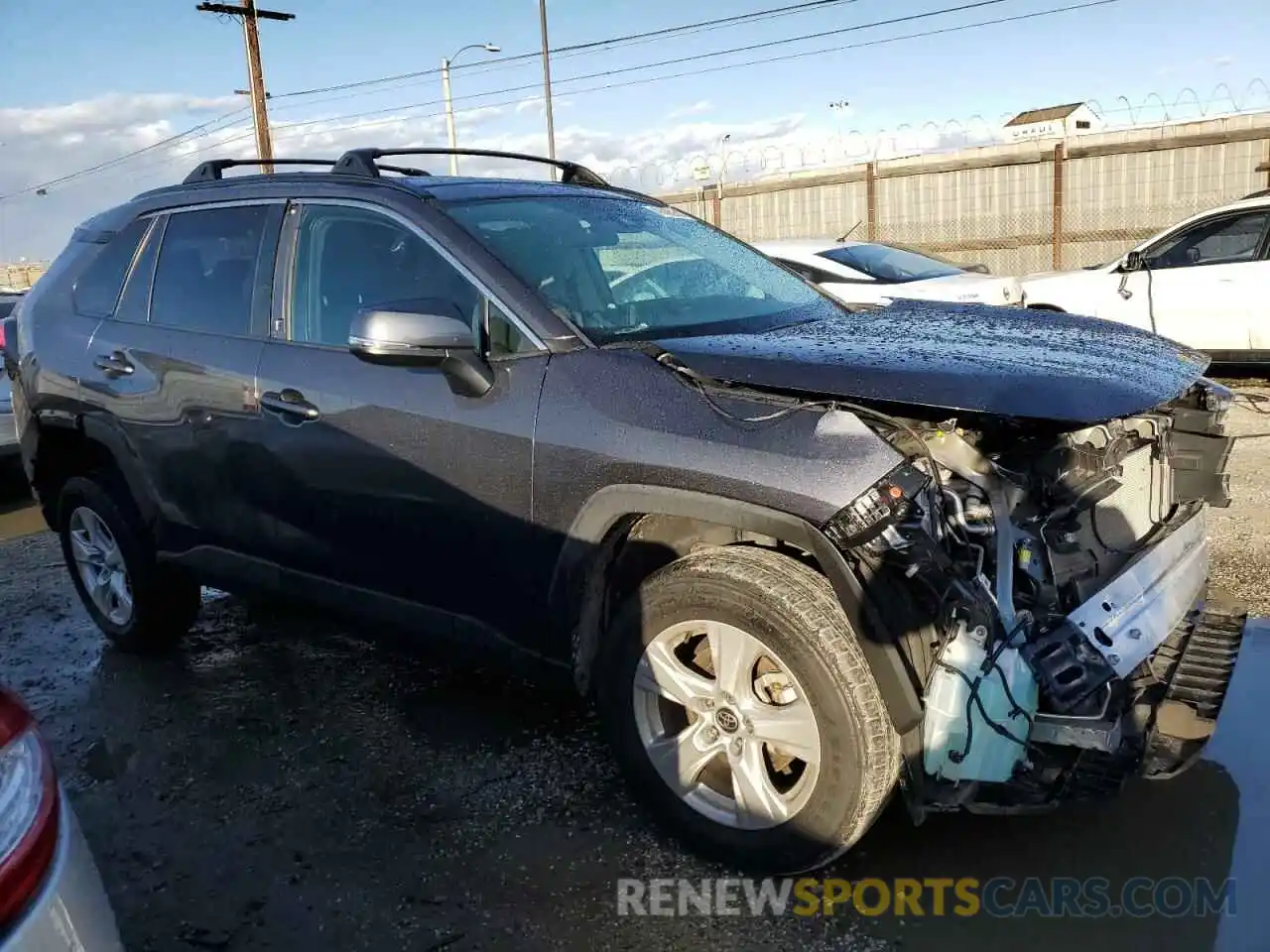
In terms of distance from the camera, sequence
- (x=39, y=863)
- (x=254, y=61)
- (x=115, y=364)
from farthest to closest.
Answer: (x=254, y=61) < (x=115, y=364) < (x=39, y=863)

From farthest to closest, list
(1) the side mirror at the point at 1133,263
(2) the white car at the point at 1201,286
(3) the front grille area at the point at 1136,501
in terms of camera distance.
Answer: (1) the side mirror at the point at 1133,263 < (2) the white car at the point at 1201,286 < (3) the front grille area at the point at 1136,501

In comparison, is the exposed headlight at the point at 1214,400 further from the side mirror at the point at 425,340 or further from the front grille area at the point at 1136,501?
the side mirror at the point at 425,340

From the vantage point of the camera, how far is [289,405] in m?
3.47

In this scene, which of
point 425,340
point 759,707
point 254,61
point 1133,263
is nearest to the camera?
point 759,707

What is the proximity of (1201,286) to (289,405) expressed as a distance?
860 cm

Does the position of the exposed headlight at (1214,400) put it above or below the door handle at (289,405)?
below

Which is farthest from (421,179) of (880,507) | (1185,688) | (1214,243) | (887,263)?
(1214,243)

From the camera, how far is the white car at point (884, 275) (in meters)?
9.32

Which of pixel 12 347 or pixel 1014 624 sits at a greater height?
pixel 12 347

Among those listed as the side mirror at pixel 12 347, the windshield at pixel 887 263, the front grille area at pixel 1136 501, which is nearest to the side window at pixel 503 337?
the front grille area at pixel 1136 501

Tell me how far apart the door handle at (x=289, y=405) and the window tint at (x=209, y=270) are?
0.35m

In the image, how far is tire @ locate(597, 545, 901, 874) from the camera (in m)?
2.48

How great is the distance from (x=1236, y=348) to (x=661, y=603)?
27.7 feet

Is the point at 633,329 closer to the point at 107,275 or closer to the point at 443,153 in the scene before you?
the point at 443,153
